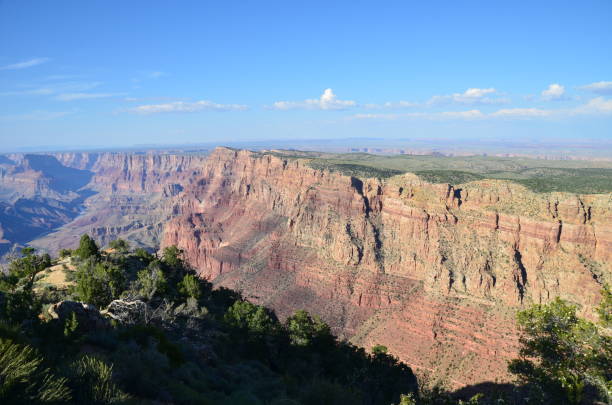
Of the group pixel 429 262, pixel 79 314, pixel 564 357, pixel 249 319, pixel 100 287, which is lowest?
pixel 429 262

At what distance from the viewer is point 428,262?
64.4 meters

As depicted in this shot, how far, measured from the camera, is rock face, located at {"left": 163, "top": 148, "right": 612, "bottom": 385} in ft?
162

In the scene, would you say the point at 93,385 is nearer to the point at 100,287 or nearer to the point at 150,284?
the point at 100,287

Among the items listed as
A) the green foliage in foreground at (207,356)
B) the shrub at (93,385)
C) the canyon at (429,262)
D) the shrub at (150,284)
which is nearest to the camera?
the shrub at (93,385)

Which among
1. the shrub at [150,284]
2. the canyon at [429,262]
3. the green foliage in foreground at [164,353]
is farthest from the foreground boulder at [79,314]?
the canyon at [429,262]

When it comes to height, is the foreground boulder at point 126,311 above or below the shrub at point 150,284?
above

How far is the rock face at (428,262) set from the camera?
49.5 metres

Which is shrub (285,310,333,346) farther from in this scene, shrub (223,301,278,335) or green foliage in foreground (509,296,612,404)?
green foliage in foreground (509,296,612,404)

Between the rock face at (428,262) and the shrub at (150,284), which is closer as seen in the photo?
the shrub at (150,284)

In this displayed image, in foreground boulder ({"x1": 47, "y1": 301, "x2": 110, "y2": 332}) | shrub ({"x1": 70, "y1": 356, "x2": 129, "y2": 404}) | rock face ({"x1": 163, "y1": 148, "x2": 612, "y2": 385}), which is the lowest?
rock face ({"x1": 163, "y1": 148, "x2": 612, "y2": 385})

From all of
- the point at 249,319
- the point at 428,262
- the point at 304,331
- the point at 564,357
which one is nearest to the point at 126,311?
the point at 249,319

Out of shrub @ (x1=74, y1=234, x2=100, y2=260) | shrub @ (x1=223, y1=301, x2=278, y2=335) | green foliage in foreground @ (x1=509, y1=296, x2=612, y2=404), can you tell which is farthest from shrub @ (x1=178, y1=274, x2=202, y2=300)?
green foliage in foreground @ (x1=509, y1=296, x2=612, y2=404)

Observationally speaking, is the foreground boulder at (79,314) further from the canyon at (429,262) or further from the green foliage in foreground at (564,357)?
the canyon at (429,262)

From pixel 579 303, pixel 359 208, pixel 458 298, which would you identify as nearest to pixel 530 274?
pixel 579 303
